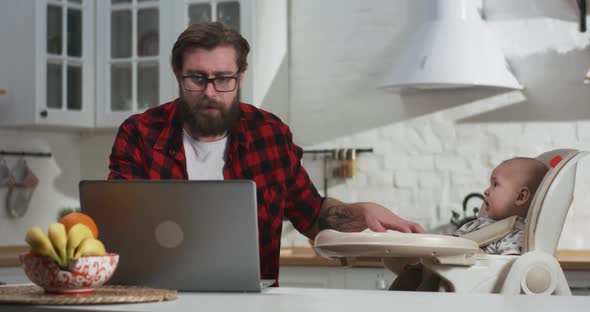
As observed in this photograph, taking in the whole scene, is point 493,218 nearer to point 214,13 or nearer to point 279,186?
point 279,186

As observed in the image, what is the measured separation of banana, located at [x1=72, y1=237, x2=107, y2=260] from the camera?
6.18 ft

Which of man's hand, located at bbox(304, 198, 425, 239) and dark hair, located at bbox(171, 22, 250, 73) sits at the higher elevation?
dark hair, located at bbox(171, 22, 250, 73)

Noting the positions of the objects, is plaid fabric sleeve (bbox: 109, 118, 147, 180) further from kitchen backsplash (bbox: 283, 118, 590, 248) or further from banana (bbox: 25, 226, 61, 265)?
kitchen backsplash (bbox: 283, 118, 590, 248)

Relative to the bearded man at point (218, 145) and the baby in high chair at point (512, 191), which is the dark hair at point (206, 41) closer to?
the bearded man at point (218, 145)

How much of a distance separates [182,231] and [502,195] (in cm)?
133

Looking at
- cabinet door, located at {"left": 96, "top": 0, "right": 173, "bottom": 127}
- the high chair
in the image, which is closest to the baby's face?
the high chair

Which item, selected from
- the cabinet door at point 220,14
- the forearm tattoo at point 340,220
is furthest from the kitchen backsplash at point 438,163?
the forearm tattoo at point 340,220

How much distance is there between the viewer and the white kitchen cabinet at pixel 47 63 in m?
4.76

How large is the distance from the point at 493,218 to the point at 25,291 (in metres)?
1.56

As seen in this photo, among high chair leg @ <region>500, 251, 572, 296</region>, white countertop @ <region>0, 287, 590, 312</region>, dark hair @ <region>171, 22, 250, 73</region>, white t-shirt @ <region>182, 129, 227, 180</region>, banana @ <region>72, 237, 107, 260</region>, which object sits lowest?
high chair leg @ <region>500, 251, 572, 296</region>

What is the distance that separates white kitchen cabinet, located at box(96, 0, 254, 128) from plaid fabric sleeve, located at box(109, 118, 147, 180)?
6.40 ft

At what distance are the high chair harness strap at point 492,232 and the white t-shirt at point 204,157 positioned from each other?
2.45ft

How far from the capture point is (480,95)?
4.61 meters

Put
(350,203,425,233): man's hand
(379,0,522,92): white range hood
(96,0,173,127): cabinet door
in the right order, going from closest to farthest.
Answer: (350,203,425,233): man's hand → (379,0,522,92): white range hood → (96,0,173,127): cabinet door
